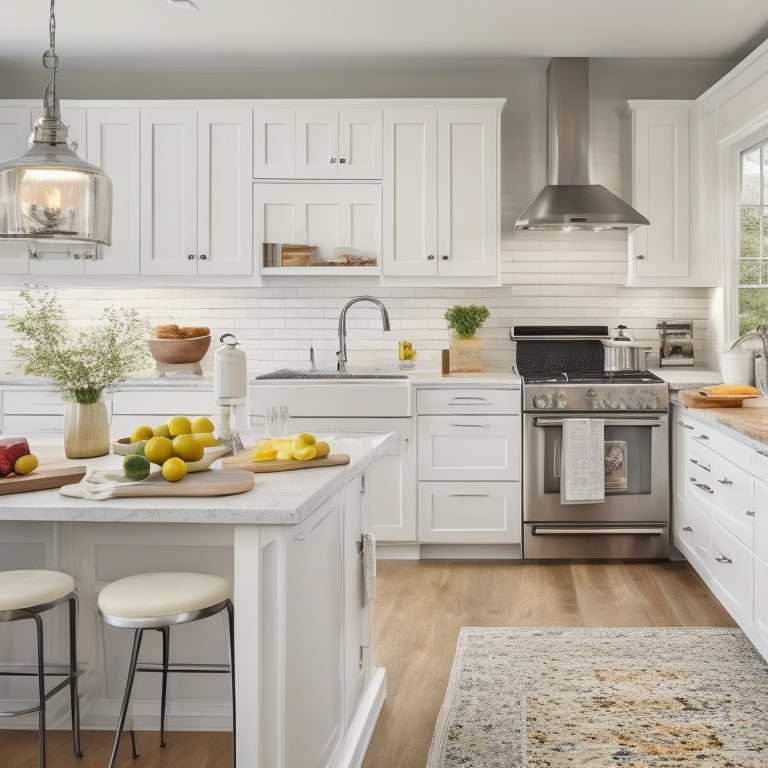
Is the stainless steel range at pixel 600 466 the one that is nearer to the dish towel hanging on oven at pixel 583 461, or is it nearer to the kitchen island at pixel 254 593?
the dish towel hanging on oven at pixel 583 461

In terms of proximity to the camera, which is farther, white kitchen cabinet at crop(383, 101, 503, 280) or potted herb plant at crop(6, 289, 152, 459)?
white kitchen cabinet at crop(383, 101, 503, 280)

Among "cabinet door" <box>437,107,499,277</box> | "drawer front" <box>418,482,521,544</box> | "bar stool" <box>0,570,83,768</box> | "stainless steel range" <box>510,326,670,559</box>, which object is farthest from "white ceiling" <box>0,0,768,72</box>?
"bar stool" <box>0,570,83,768</box>

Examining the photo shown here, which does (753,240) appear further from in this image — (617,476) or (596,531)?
(596,531)

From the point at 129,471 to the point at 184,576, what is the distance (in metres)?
0.31

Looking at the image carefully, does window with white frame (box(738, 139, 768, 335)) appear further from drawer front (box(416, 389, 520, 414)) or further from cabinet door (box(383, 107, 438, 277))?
cabinet door (box(383, 107, 438, 277))

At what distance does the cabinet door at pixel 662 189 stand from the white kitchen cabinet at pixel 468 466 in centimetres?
130

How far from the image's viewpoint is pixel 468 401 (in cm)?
493

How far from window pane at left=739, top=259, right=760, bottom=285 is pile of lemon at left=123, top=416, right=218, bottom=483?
12.3 feet

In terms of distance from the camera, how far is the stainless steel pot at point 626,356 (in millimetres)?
5117

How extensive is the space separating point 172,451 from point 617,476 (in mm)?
3197

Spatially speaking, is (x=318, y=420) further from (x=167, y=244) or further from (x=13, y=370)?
(x=13, y=370)

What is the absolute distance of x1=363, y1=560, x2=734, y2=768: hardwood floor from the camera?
3051 millimetres

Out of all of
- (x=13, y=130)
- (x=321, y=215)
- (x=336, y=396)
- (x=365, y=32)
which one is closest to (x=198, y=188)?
(x=321, y=215)

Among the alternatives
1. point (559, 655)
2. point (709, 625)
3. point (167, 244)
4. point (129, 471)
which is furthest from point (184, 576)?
point (167, 244)
